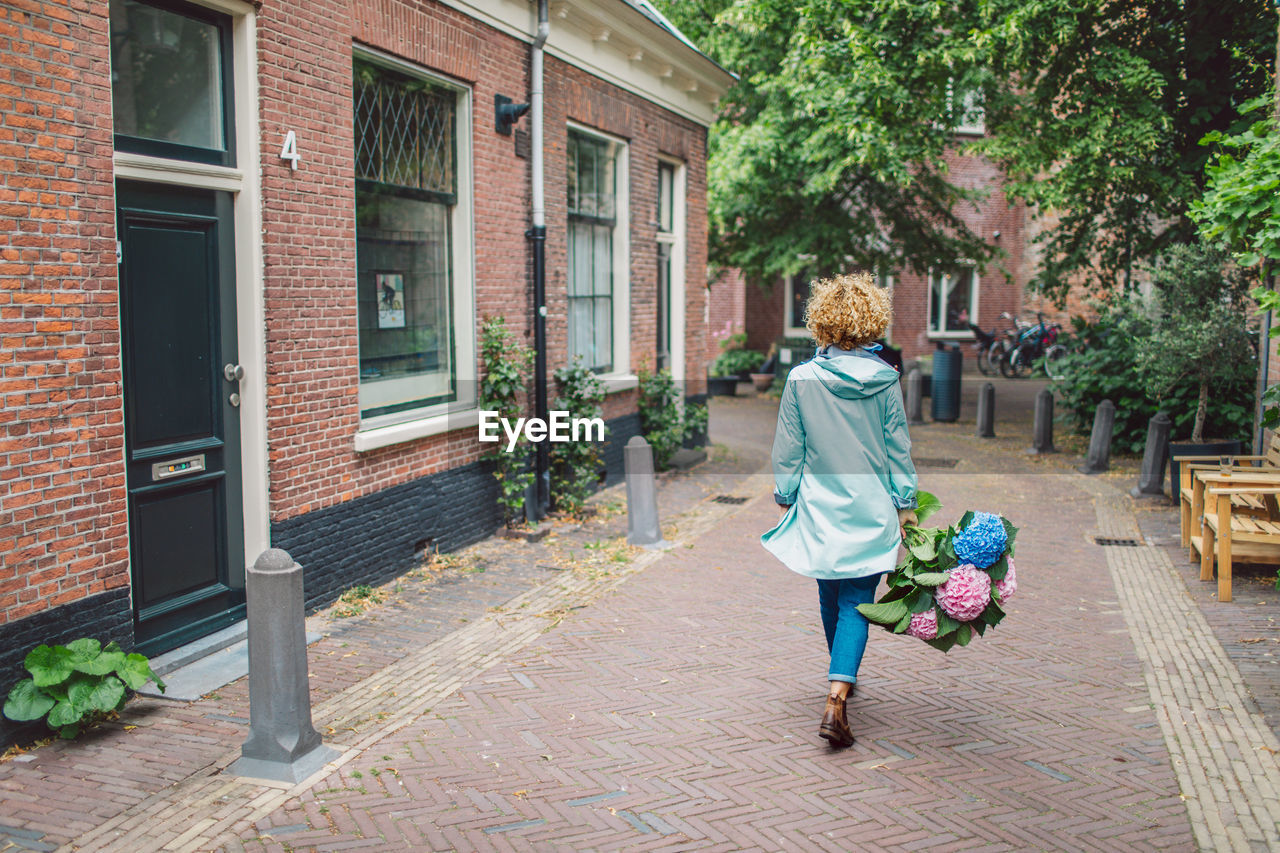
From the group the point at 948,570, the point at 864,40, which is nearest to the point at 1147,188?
the point at 864,40

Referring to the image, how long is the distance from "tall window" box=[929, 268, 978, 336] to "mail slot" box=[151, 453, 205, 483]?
2195cm

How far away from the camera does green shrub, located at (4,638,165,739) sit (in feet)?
13.8

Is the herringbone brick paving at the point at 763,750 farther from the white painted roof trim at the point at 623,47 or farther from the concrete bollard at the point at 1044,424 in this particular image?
the concrete bollard at the point at 1044,424

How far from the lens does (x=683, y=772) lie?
420 cm

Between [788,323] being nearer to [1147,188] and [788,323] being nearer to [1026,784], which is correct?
[1147,188]

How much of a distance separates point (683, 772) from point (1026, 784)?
1.35 metres

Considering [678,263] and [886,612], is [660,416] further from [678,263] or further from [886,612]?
[886,612]


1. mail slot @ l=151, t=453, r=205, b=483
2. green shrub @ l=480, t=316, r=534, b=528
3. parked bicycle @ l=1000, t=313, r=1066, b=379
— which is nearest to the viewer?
mail slot @ l=151, t=453, r=205, b=483

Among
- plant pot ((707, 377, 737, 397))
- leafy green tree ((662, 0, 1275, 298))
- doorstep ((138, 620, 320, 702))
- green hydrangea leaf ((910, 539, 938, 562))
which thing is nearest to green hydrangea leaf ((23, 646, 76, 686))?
doorstep ((138, 620, 320, 702))

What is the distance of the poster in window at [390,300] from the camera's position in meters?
7.11

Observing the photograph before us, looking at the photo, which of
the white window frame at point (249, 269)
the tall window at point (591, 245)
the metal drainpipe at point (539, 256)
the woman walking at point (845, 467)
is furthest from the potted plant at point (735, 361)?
the woman walking at point (845, 467)

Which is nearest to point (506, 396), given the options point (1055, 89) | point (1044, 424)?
point (1055, 89)

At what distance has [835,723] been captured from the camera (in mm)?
4328

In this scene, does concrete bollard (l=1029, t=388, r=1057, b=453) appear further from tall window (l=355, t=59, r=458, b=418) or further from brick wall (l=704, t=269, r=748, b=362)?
brick wall (l=704, t=269, r=748, b=362)
